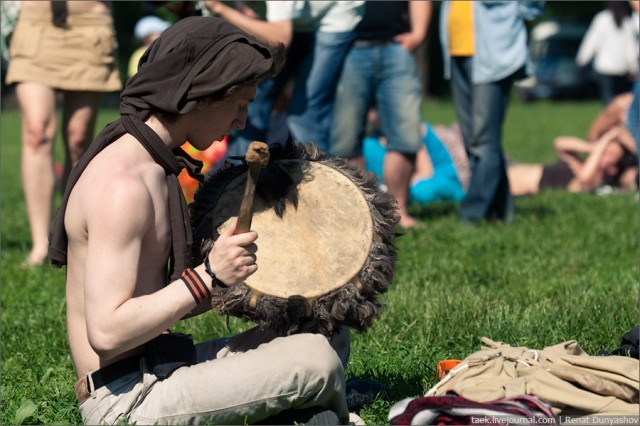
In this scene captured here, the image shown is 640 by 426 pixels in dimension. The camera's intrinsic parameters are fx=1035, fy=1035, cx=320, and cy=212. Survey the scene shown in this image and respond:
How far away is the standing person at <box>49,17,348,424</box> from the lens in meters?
2.90

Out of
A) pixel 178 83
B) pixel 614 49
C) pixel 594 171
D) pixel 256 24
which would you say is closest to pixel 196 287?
pixel 178 83

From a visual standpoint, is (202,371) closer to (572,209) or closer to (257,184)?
(257,184)

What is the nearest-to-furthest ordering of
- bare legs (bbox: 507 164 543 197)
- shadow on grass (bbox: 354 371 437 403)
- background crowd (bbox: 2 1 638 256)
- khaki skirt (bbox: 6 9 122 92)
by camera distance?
1. shadow on grass (bbox: 354 371 437 403)
2. khaki skirt (bbox: 6 9 122 92)
3. background crowd (bbox: 2 1 638 256)
4. bare legs (bbox: 507 164 543 197)

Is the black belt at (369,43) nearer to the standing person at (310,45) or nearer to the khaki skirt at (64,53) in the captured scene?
the standing person at (310,45)

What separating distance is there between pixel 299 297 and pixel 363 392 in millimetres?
659

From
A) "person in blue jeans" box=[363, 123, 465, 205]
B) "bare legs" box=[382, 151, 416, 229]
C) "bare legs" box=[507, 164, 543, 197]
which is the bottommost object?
"bare legs" box=[507, 164, 543, 197]

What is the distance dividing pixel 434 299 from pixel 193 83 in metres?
2.24

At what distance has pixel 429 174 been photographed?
9367mm

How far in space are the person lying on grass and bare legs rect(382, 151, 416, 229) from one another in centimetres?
209

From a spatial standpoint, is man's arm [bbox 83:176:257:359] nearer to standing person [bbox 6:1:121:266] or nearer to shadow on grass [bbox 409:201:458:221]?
standing person [bbox 6:1:121:266]

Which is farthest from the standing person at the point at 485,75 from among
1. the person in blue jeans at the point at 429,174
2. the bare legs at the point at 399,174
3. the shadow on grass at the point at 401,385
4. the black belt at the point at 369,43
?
the shadow on grass at the point at 401,385

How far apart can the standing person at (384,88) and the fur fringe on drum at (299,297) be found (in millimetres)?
3924

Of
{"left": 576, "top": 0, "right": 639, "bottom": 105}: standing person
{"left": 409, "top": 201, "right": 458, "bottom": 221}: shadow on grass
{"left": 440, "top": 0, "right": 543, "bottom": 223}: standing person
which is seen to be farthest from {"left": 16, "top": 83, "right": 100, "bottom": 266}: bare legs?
{"left": 576, "top": 0, "right": 639, "bottom": 105}: standing person

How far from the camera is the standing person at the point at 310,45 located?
6.72 metres
